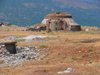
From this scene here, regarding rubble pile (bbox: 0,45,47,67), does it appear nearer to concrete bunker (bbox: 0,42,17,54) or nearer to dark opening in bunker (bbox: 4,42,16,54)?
concrete bunker (bbox: 0,42,17,54)

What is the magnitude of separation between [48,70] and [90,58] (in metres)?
6.48

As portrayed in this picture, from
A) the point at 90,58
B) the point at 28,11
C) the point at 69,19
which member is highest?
the point at 28,11

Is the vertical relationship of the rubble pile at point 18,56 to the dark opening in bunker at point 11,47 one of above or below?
below

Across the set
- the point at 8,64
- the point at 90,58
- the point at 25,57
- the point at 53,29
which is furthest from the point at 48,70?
the point at 53,29

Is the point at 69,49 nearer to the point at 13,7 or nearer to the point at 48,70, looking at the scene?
the point at 48,70

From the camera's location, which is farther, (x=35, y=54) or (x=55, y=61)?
(x=35, y=54)

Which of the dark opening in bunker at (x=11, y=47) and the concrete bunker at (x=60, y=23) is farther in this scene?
the concrete bunker at (x=60, y=23)

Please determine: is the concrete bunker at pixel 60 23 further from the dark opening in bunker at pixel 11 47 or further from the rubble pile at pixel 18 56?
the dark opening in bunker at pixel 11 47

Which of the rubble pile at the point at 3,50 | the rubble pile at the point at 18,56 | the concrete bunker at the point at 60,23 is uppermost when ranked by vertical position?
the concrete bunker at the point at 60,23

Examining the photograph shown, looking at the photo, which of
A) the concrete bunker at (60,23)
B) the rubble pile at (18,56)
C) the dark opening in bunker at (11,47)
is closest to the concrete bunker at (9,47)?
the dark opening in bunker at (11,47)

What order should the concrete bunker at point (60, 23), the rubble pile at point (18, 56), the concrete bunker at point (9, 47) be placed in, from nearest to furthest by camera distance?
the rubble pile at point (18, 56), the concrete bunker at point (9, 47), the concrete bunker at point (60, 23)

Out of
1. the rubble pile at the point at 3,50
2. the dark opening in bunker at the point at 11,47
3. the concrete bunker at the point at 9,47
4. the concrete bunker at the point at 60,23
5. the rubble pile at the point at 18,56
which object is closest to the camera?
the rubble pile at the point at 18,56

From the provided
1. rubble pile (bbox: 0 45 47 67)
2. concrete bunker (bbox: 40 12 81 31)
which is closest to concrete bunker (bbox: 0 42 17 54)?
rubble pile (bbox: 0 45 47 67)

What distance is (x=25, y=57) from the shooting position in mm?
16094
